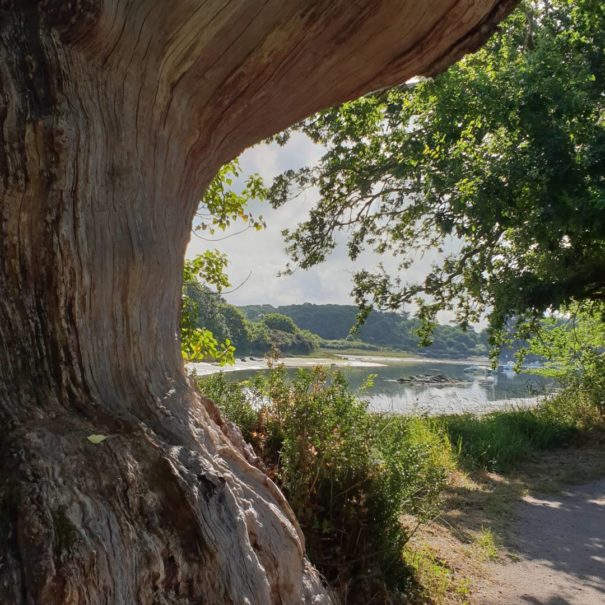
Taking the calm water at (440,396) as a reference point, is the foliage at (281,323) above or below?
above

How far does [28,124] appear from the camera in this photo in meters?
1.88

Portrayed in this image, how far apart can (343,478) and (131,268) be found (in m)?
2.45

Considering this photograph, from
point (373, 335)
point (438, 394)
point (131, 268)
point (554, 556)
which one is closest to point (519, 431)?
point (554, 556)

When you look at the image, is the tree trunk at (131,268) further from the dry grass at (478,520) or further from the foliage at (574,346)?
the foliage at (574,346)

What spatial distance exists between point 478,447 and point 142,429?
891 centimetres

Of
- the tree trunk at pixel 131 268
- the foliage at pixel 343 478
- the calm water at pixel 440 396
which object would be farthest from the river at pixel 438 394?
the tree trunk at pixel 131 268

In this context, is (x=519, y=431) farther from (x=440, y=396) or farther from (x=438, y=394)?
(x=438, y=394)

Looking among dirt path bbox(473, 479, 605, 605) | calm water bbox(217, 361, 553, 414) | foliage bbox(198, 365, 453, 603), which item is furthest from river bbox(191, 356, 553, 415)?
dirt path bbox(473, 479, 605, 605)

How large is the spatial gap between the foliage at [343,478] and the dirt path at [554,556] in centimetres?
97

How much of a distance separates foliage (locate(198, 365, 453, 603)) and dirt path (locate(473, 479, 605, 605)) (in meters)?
0.97

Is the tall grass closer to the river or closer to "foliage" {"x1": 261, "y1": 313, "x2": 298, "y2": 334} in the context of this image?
the river

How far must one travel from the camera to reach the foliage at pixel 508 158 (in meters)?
8.28

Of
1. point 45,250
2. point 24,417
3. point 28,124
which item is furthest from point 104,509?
point 28,124

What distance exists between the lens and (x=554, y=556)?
18.2ft
